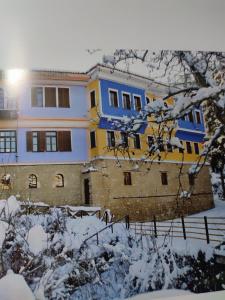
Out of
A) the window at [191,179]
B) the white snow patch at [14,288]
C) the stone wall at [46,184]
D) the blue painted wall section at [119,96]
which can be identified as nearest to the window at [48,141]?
the stone wall at [46,184]

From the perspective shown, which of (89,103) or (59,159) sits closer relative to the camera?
(59,159)

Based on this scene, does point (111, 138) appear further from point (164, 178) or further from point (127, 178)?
point (164, 178)

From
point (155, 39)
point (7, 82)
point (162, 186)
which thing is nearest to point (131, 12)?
point (155, 39)

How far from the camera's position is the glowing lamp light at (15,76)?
8.43ft

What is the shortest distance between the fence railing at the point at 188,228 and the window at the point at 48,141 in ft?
2.32

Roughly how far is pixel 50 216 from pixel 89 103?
84 centimetres

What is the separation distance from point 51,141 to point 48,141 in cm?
2

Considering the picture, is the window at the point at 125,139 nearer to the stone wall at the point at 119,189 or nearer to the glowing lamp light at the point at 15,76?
the stone wall at the point at 119,189

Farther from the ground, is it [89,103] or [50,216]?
[89,103]

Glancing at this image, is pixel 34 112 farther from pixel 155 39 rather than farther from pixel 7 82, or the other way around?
pixel 155 39

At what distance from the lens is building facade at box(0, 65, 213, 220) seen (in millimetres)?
2488

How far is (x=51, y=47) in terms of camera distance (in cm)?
287

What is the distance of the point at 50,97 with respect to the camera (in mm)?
2637

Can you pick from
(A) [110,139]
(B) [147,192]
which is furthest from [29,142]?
(B) [147,192]
